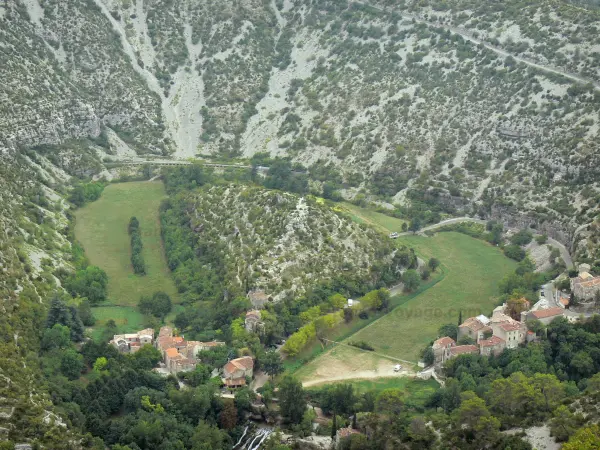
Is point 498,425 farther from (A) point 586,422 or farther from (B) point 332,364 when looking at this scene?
(B) point 332,364

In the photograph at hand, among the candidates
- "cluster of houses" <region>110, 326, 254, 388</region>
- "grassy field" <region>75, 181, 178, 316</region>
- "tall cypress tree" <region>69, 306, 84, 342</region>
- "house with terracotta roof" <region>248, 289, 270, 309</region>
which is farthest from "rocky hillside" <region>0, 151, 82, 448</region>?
"house with terracotta roof" <region>248, 289, 270, 309</region>

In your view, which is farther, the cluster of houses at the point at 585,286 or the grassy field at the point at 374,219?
the grassy field at the point at 374,219

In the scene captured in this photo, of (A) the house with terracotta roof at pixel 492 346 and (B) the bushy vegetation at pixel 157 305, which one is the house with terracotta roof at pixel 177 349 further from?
(A) the house with terracotta roof at pixel 492 346

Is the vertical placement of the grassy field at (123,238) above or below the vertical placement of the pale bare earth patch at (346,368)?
above

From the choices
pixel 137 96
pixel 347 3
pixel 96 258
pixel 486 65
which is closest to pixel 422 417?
pixel 96 258

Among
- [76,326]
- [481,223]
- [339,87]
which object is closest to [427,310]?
[481,223]

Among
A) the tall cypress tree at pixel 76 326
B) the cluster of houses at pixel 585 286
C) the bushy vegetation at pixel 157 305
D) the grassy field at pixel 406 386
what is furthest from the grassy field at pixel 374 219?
the tall cypress tree at pixel 76 326

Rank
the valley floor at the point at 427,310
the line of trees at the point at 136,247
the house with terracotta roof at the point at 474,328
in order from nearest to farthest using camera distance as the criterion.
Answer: the valley floor at the point at 427,310 → the house with terracotta roof at the point at 474,328 → the line of trees at the point at 136,247

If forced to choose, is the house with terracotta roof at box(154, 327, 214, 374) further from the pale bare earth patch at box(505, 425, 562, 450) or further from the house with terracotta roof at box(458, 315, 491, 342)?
the pale bare earth patch at box(505, 425, 562, 450)
